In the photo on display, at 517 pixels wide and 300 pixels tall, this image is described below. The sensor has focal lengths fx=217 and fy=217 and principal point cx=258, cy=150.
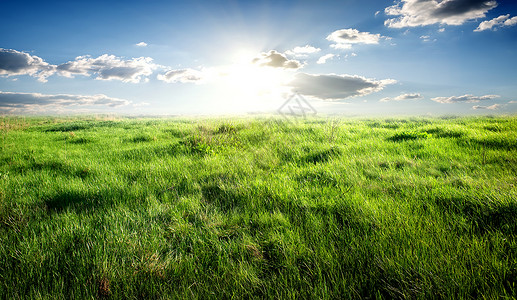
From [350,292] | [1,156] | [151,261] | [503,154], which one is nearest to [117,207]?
[151,261]

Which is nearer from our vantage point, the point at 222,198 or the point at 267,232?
the point at 267,232

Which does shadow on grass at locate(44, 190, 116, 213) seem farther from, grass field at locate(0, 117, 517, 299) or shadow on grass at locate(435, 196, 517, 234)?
shadow on grass at locate(435, 196, 517, 234)

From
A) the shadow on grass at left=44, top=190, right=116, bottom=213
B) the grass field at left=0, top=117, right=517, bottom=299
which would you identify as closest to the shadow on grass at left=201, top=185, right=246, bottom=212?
the grass field at left=0, top=117, right=517, bottom=299

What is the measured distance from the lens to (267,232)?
2.19 metres

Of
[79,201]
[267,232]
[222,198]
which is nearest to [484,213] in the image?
[267,232]

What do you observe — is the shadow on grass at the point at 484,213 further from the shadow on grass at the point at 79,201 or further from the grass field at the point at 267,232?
the shadow on grass at the point at 79,201

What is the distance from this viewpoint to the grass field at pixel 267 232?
1562 mm

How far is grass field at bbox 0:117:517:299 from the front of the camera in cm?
156

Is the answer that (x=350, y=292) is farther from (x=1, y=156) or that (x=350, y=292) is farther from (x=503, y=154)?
(x=1, y=156)

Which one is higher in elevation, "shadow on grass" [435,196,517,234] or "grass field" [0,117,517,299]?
"shadow on grass" [435,196,517,234]

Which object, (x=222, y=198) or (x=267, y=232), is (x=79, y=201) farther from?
(x=267, y=232)

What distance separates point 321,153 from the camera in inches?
196

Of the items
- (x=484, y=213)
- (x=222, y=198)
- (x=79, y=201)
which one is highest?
(x=484, y=213)

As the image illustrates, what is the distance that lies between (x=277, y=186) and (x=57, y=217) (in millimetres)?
2735
